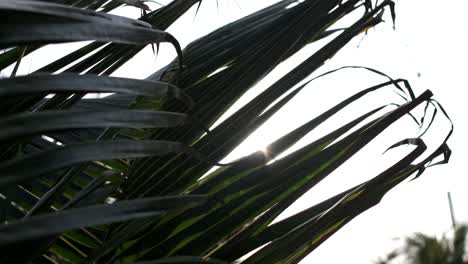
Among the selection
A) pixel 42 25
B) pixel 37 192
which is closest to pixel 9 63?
pixel 37 192

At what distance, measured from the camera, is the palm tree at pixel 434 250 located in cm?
920

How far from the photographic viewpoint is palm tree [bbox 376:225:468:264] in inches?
362

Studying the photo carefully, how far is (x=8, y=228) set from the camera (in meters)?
0.28

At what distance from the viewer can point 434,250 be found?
9641mm

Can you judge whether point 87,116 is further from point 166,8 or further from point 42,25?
point 166,8

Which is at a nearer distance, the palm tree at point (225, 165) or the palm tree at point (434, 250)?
the palm tree at point (225, 165)

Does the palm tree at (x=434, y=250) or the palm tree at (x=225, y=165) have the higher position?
the palm tree at (x=434, y=250)

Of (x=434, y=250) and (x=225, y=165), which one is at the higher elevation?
(x=434, y=250)

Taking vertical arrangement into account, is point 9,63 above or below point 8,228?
above

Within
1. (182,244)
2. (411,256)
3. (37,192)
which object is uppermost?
(411,256)

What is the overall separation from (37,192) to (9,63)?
6.7 inches

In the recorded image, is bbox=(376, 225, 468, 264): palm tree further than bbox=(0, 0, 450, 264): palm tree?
Yes

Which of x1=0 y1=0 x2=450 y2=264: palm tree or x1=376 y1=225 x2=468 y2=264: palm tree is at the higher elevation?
x1=376 y1=225 x2=468 y2=264: palm tree

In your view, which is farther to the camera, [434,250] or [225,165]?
[434,250]
